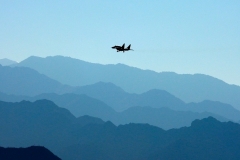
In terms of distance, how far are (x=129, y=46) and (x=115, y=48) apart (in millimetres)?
3262

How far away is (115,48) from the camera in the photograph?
82.8 m

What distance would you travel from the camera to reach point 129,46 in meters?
83.9
